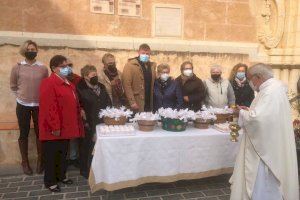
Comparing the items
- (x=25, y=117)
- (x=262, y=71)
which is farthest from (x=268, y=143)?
(x=25, y=117)

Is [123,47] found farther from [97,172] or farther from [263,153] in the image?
[263,153]

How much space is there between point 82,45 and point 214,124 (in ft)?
9.49

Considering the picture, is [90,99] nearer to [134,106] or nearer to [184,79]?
[134,106]

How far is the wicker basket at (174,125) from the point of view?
4668 mm

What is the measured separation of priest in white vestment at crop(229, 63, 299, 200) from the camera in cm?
355

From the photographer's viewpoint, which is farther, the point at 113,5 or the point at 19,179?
the point at 113,5

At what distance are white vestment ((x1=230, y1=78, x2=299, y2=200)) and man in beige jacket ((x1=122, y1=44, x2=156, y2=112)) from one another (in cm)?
216

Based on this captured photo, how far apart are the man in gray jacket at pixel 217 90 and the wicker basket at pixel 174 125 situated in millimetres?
1204

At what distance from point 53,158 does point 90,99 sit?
1.01m

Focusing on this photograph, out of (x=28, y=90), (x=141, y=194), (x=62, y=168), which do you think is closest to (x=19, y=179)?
(x=62, y=168)

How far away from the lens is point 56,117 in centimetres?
459

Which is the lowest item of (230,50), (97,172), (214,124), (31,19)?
(97,172)

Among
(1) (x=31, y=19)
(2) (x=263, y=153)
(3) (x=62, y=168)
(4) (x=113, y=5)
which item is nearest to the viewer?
(2) (x=263, y=153)

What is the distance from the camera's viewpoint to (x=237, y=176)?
3891 mm
